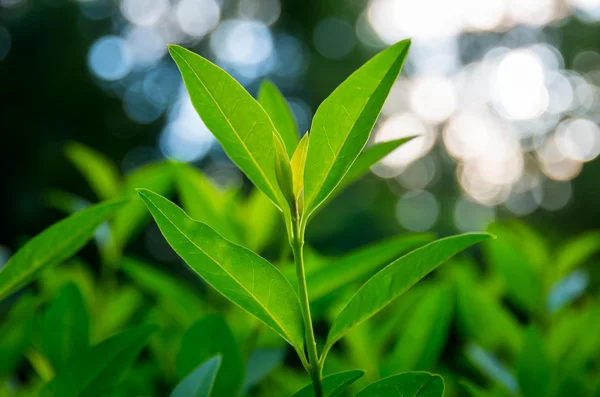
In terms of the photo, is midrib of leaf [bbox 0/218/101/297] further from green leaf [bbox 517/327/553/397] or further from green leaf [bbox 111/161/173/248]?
green leaf [bbox 517/327/553/397]

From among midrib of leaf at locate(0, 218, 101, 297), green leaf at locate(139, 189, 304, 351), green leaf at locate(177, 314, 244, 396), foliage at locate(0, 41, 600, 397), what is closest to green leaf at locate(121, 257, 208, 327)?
foliage at locate(0, 41, 600, 397)

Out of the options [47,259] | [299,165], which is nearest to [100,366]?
[47,259]

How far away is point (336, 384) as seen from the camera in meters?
0.63

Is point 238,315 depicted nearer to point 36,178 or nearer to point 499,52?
point 36,178

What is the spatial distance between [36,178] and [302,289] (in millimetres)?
12122

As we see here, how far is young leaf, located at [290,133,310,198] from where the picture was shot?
2.04 feet

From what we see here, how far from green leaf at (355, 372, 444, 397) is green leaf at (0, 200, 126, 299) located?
1.26ft

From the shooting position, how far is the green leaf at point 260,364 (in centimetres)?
90

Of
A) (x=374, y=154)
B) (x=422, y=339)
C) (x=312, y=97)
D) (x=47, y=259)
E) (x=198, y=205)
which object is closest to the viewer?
(x=47, y=259)

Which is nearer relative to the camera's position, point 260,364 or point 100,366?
point 100,366

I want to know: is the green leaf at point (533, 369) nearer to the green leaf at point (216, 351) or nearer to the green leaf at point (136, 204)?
the green leaf at point (216, 351)

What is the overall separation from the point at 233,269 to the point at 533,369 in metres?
0.63

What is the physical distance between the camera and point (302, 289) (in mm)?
567

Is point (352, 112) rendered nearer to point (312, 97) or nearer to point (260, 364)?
point (260, 364)
